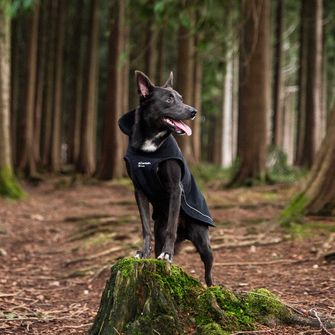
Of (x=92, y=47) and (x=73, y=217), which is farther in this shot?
(x=92, y=47)

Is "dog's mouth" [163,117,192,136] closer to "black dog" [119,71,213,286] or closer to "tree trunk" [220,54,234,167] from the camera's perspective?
"black dog" [119,71,213,286]

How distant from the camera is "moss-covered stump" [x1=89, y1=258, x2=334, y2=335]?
3.87m

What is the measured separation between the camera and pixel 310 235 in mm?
8008

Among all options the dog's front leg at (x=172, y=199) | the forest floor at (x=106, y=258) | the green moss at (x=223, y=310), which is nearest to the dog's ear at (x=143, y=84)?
the dog's front leg at (x=172, y=199)

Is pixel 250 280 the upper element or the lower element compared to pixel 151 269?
lower

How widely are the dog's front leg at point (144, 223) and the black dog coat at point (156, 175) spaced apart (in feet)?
0.15

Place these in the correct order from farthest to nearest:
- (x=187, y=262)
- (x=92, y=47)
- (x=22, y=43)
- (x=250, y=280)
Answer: (x=22, y=43) < (x=92, y=47) < (x=187, y=262) < (x=250, y=280)

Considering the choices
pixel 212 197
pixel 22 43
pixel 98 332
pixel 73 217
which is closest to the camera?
pixel 98 332

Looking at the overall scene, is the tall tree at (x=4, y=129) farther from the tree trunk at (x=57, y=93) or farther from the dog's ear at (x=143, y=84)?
the tree trunk at (x=57, y=93)

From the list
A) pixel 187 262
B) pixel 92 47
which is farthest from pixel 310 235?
pixel 92 47

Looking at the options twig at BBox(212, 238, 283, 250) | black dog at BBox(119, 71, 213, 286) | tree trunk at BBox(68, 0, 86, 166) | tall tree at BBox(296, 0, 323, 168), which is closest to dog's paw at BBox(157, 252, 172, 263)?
black dog at BBox(119, 71, 213, 286)

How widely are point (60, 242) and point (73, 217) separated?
1.95 meters

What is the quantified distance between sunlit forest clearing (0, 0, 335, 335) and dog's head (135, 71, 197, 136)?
1008mm

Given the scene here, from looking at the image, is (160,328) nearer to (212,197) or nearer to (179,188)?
(179,188)
